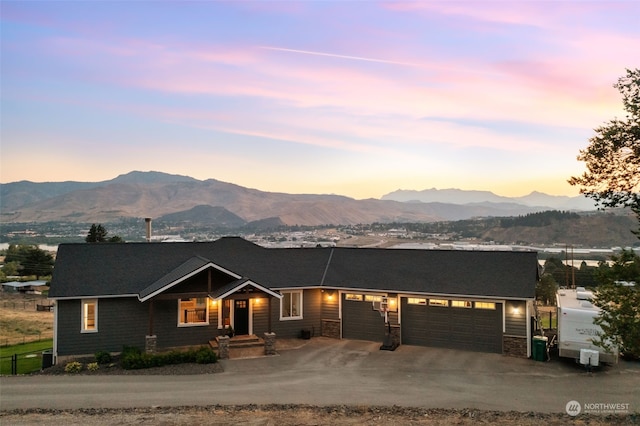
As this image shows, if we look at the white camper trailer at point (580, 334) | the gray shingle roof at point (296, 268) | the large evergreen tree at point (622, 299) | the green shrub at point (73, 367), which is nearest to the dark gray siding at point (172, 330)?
the gray shingle roof at point (296, 268)

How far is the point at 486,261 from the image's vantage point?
23062 mm

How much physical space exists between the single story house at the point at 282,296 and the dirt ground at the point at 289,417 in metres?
6.99

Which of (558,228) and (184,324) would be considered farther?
(558,228)

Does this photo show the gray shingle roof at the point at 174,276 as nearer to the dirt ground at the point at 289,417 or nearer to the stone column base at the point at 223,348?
the stone column base at the point at 223,348

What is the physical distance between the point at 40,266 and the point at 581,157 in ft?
265

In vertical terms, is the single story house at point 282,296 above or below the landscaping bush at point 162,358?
above

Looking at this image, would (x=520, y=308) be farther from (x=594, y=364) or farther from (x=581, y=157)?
(x=581, y=157)

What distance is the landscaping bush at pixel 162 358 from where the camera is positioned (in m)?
18.9

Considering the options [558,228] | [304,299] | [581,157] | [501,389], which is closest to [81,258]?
[304,299]

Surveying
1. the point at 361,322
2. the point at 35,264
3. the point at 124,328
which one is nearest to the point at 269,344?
the point at 361,322

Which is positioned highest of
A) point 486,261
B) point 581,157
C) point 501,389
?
point 581,157

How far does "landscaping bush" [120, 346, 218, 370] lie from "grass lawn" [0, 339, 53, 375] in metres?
5.20

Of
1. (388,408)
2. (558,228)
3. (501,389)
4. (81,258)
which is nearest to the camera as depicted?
(388,408)

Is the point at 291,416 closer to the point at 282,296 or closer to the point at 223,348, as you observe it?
the point at 223,348
